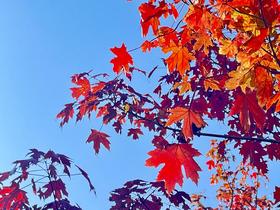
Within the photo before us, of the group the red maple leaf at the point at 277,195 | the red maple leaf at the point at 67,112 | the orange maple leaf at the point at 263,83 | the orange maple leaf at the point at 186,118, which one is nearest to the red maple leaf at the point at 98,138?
the red maple leaf at the point at 67,112

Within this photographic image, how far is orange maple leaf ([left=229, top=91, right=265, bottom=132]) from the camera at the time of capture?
2766 millimetres

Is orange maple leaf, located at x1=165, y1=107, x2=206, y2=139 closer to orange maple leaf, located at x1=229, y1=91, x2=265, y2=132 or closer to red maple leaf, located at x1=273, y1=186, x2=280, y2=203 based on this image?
orange maple leaf, located at x1=229, y1=91, x2=265, y2=132

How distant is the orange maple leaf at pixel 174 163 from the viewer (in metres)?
2.76

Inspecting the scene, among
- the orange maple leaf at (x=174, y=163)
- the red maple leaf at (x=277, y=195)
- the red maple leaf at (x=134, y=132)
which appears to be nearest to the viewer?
the orange maple leaf at (x=174, y=163)

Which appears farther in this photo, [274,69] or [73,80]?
[73,80]

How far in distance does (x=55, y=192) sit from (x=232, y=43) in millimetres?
2479

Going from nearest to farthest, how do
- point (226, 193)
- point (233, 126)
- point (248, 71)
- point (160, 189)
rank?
point (248, 71)
point (160, 189)
point (233, 126)
point (226, 193)

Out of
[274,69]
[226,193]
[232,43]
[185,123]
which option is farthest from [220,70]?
[226,193]

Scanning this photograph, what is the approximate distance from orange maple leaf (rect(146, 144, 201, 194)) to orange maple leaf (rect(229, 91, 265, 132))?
44 cm

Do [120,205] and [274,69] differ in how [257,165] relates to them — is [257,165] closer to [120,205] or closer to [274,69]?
[120,205]

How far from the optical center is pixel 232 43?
3.83 m

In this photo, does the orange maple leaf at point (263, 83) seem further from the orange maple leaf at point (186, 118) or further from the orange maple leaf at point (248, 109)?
the orange maple leaf at point (186, 118)

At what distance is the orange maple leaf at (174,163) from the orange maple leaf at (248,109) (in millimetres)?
443

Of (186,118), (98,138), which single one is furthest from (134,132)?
(186,118)
